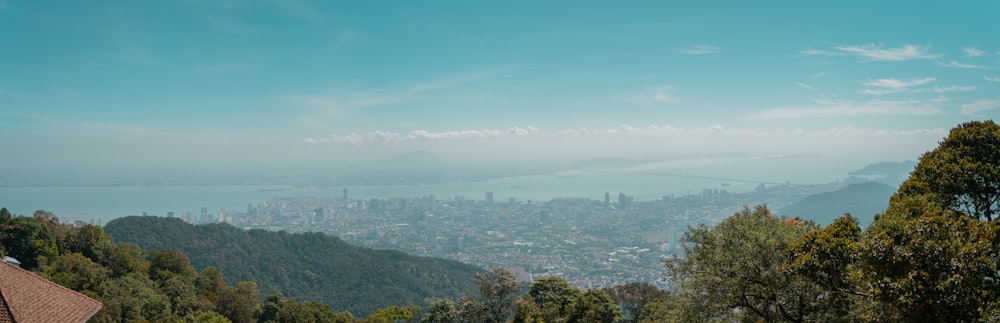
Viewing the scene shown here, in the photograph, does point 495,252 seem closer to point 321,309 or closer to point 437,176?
point 321,309

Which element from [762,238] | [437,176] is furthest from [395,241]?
[437,176]

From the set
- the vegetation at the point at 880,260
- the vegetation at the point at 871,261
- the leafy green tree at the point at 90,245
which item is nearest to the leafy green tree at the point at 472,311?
the vegetation at the point at 871,261

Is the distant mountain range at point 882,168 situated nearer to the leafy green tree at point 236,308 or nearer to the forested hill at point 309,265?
the forested hill at point 309,265

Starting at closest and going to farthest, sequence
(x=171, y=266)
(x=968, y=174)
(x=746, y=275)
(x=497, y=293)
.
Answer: (x=968, y=174), (x=746, y=275), (x=497, y=293), (x=171, y=266)

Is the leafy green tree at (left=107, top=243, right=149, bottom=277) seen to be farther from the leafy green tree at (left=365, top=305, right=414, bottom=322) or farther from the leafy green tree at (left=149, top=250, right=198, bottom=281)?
the leafy green tree at (left=365, top=305, right=414, bottom=322)

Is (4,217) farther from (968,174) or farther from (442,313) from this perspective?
(968,174)

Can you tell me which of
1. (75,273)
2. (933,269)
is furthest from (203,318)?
(933,269)

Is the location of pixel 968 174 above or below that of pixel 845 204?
above
